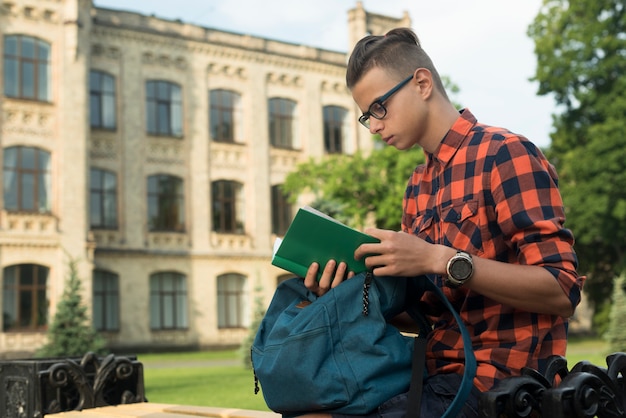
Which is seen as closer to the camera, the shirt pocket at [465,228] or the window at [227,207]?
the shirt pocket at [465,228]

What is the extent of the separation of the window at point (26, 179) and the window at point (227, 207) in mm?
7149

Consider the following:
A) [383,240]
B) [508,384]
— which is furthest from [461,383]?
[383,240]

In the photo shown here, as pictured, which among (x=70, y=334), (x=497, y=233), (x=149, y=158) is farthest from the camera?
(x=149, y=158)

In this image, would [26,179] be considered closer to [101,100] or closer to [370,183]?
[101,100]

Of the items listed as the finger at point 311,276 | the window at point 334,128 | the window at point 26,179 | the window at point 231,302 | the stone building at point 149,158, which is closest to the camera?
the finger at point 311,276

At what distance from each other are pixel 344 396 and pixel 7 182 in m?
26.5

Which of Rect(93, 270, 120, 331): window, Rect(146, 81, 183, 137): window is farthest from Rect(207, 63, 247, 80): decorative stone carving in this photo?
Rect(93, 270, 120, 331): window

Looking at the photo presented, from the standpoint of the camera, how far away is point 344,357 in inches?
95.0

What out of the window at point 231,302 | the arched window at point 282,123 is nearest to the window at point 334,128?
the arched window at point 282,123

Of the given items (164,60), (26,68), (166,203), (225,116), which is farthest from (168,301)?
(26,68)

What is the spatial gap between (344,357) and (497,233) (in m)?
0.65

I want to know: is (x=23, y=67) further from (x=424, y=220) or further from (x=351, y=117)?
(x=424, y=220)

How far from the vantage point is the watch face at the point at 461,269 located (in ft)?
7.89

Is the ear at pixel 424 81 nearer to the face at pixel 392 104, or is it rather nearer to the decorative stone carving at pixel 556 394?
the face at pixel 392 104
